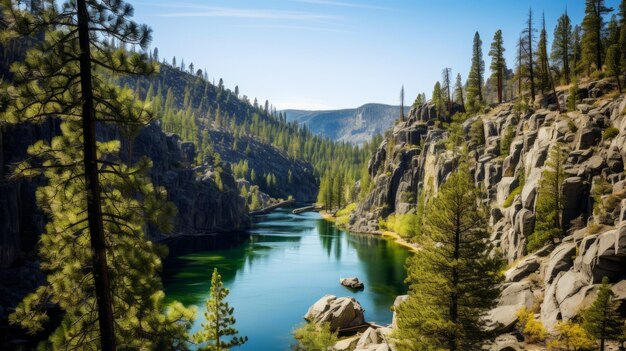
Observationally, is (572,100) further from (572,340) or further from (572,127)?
(572,340)

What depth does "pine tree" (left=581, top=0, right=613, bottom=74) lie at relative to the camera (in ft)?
231

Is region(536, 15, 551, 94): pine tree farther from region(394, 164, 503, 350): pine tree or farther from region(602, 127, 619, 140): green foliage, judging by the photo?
region(394, 164, 503, 350): pine tree

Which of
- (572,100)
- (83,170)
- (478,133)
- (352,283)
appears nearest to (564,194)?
(572,100)

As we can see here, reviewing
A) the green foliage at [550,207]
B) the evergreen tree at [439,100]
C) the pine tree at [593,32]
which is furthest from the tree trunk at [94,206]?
the evergreen tree at [439,100]

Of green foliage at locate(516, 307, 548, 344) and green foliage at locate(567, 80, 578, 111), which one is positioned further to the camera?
green foliage at locate(567, 80, 578, 111)

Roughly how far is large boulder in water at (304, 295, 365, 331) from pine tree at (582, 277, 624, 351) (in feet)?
79.7

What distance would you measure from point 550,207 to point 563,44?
47.4 m

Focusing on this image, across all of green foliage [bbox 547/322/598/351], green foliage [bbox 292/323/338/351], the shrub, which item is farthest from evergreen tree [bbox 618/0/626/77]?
green foliage [bbox 292/323/338/351]

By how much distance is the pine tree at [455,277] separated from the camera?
2469 cm

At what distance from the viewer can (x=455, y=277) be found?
2495 cm

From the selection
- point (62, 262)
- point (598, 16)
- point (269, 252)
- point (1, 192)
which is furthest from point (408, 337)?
point (598, 16)

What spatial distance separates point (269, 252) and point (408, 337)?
218 feet

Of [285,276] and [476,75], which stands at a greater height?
[476,75]

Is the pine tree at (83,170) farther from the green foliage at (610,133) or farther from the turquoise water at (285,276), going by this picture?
the green foliage at (610,133)
